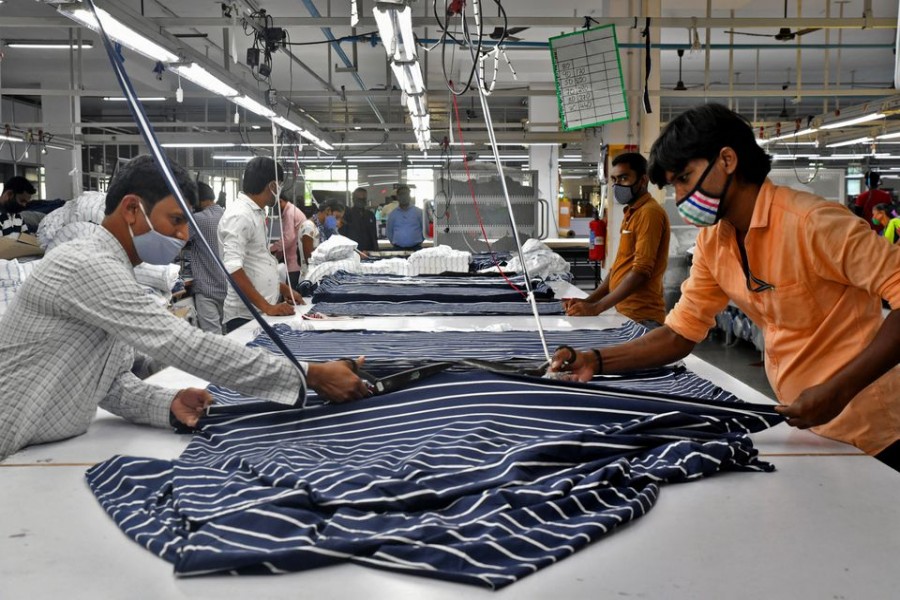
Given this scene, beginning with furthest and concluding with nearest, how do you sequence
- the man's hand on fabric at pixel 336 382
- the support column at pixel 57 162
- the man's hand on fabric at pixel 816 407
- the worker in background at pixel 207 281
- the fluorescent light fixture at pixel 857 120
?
1. the support column at pixel 57 162
2. the fluorescent light fixture at pixel 857 120
3. the worker in background at pixel 207 281
4. the man's hand on fabric at pixel 336 382
5. the man's hand on fabric at pixel 816 407

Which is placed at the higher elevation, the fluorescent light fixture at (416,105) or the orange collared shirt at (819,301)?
the fluorescent light fixture at (416,105)

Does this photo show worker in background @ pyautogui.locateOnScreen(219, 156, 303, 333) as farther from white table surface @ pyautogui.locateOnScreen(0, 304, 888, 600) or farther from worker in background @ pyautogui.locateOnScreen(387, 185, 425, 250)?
worker in background @ pyautogui.locateOnScreen(387, 185, 425, 250)

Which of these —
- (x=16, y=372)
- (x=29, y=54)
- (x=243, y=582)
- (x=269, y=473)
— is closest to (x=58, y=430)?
(x=16, y=372)

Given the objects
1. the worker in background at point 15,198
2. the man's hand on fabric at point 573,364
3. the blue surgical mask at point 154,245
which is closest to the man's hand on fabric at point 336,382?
the blue surgical mask at point 154,245

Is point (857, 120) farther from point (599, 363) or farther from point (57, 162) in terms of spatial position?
point (57, 162)

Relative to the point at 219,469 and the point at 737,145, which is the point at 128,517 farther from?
the point at 737,145

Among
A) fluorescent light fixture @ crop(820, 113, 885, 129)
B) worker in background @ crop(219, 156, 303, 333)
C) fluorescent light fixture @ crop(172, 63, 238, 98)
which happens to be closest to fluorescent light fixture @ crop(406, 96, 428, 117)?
fluorescent light fixture @ crop(172, 63, 238, 98)

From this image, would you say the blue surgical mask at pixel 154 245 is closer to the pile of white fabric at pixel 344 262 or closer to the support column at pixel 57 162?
the pile of white fabric at pixel 344 262

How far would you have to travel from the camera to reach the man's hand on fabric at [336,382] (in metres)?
2.04

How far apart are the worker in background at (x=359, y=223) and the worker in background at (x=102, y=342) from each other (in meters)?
9.09

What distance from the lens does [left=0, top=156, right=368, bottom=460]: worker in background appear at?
74.2 inches

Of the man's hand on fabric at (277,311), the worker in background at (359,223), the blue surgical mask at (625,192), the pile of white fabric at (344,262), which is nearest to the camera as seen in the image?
the blue surgical mask at (625,192)

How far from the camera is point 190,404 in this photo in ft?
6.93

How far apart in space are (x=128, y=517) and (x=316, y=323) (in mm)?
2781
